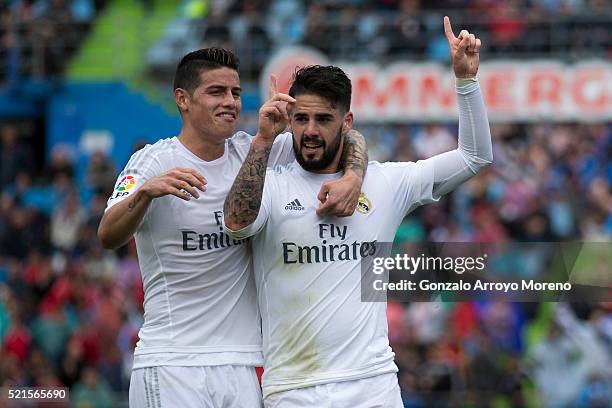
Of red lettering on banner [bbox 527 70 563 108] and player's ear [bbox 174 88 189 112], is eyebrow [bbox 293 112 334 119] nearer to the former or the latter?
player's ear [bbox 174 88 189 112]

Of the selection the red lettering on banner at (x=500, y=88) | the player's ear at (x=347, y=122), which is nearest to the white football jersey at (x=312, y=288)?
the player's ear at (x=347, y=122)

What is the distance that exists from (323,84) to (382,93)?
1034 centimetres

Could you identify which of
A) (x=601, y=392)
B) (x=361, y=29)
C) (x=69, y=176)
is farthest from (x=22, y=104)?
(x=601, y=392)

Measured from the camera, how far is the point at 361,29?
1722 cm

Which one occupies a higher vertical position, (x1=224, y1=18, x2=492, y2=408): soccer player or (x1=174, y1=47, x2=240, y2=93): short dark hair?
(x1=174, y1=47, x2=240, y2=93): short dark hair

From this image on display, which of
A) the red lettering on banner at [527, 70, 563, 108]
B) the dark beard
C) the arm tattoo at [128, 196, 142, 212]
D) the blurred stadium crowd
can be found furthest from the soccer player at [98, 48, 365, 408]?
the red lettering on banner at [527, 70, 563, 108]

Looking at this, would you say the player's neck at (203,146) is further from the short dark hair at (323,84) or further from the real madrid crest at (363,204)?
the real madrid crest at (363,204)

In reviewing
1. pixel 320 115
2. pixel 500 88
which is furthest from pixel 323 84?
pixel 500 88

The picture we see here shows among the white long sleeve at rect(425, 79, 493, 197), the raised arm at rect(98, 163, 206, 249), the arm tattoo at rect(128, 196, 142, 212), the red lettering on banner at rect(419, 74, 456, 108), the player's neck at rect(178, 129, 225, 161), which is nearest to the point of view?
the raised arm at rect(98, 163, 206, 249)

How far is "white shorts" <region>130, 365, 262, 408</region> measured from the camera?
632 centimetres

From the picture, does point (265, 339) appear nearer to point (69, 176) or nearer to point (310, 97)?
point (310, 97)

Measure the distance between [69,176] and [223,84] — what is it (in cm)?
1085

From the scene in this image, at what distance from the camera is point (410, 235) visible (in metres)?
14.4

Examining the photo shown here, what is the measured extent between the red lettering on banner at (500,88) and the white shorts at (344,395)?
33.8 ft
